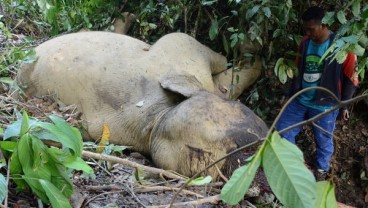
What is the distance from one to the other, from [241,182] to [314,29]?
8.20 ft

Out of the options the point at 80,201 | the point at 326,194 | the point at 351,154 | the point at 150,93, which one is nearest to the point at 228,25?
the point at 150,93

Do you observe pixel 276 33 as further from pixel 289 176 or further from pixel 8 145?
pixel 289 176

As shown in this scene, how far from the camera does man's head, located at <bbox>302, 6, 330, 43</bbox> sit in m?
3.29

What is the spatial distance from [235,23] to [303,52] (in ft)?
2.38

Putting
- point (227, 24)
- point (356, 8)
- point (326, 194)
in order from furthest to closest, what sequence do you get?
point (227, 24) → point (356, 8) → point (326, 194)

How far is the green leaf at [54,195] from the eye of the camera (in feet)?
5.88

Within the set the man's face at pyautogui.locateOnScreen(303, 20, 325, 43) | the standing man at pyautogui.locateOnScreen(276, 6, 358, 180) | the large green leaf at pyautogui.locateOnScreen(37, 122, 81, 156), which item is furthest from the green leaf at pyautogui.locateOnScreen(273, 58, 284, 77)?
the large green leaf at pyautogui.locateOnScreen(37, 122, 81, 156)

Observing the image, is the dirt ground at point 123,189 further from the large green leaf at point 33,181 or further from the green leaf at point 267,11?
the green leaf at point 267,11

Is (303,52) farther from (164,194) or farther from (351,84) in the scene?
(164,194)

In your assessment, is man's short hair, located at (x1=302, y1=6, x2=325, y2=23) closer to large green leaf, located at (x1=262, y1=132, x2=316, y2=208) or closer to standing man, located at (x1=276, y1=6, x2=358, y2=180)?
standing man, located at (x1=276, y1=6, x2=358, y2=180)

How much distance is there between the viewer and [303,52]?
3.54 m

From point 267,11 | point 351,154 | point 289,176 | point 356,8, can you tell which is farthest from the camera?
point 351,154

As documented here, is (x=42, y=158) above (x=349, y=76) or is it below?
above

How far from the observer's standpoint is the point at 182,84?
10.8 ft
